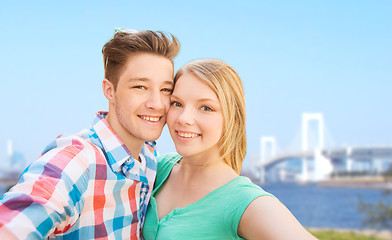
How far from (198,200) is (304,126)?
2400 centimetres

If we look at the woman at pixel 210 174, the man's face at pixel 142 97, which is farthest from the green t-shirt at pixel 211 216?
the man's face at pixel 142 97

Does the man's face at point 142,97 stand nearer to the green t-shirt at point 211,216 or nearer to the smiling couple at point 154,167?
the smiling couple at point 154,167

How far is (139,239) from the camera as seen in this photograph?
154 centimetres

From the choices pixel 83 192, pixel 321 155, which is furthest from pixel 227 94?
pixel 321 155

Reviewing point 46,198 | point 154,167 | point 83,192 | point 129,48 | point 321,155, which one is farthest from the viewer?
point 321,155

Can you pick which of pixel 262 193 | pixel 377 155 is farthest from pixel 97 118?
pixel 377 155

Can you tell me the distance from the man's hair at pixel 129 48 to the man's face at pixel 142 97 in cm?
2

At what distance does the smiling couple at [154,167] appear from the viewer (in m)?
1.27

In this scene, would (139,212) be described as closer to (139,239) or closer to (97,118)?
(139,239)

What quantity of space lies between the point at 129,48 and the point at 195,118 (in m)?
0.35

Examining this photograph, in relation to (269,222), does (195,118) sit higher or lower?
higher

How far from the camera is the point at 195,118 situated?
1461 mm

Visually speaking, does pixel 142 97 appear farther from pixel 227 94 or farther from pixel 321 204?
pixel 321 204

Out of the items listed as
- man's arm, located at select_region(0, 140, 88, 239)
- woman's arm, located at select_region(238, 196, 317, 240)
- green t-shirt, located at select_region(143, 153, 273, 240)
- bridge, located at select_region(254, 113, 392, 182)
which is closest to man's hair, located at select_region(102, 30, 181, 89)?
man's arm, located at select_region(0, 140, 88, 239)
